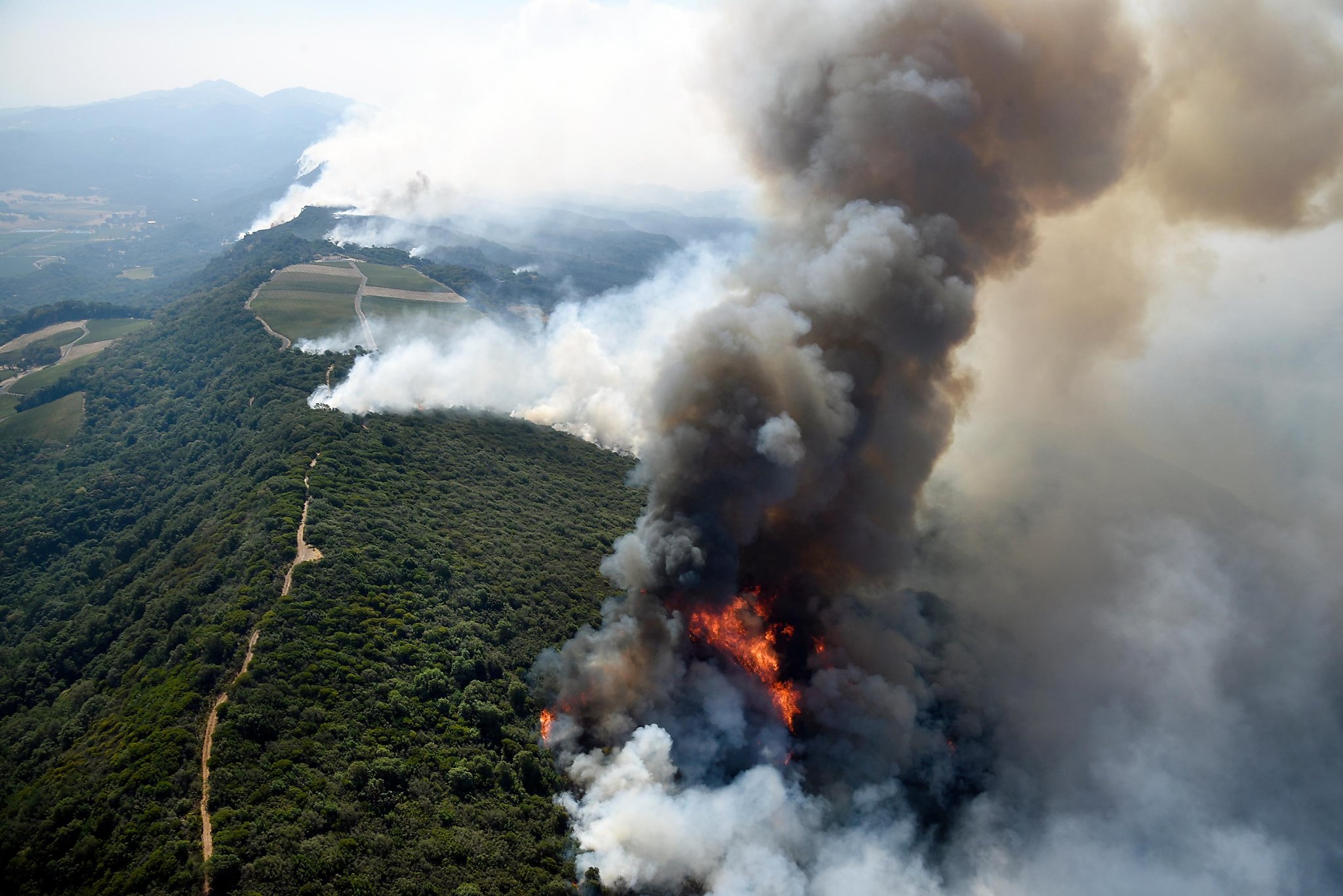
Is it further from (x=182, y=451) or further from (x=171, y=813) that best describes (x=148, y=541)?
(x=171, y=813)

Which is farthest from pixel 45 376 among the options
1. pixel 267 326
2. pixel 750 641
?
pixel 750 641

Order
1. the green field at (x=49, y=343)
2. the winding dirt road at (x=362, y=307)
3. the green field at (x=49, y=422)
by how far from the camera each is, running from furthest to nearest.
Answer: the green field at (x=49, y=343)
the winding dirt road at (x=362, y=307)
the green field at (x=49, y=422)

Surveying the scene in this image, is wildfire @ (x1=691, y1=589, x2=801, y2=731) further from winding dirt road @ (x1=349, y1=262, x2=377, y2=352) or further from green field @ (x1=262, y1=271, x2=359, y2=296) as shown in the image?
green field @ (x1=262, y1=271, x2=359, y2=296)

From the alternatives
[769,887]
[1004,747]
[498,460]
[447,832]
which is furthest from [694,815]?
[498,460]

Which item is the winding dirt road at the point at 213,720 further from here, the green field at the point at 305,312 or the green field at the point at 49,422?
the green field at the point at 49,422

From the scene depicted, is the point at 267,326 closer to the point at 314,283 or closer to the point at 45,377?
the point at 314,283

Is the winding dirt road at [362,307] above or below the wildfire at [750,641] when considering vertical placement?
above

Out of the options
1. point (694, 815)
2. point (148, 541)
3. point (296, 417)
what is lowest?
point (148, 541)

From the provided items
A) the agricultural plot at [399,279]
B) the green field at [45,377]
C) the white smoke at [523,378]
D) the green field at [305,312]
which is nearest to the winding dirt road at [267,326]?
the green field at [305,312]
